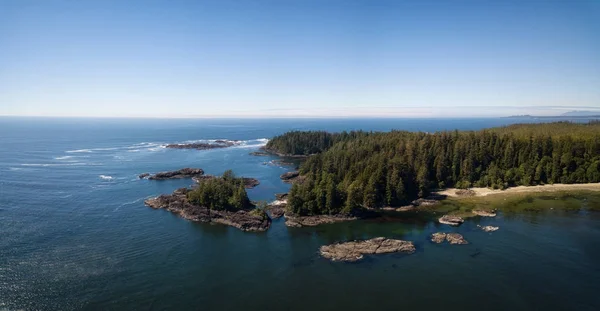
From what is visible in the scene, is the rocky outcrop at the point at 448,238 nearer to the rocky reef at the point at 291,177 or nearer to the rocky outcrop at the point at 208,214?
the rocky outcrop at the point at 208,214

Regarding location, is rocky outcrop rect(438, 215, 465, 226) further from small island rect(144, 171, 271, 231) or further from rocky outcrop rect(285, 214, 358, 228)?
small island rect(144, 171, 271, 231)

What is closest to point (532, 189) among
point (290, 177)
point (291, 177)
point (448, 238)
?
point (448, 238)

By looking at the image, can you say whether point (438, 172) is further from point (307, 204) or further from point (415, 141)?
point (307, 204)

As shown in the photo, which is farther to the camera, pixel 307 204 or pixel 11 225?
pixel 307 204

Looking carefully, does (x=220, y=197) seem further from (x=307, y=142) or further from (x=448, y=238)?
(x=307, y=142)

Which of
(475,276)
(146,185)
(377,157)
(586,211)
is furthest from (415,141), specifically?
(146,185)

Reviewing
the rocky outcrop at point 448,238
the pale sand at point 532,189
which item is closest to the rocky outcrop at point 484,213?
the pale sand at point 532,189

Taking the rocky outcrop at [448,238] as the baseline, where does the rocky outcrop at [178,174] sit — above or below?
above
